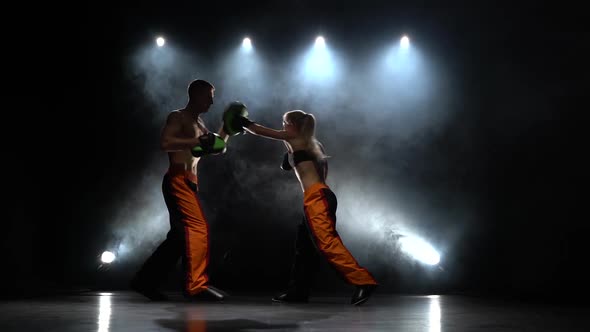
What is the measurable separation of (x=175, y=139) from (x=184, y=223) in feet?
1.96

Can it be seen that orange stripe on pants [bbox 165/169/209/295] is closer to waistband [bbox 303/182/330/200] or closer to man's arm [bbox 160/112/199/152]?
man's arm [bbox 160/112/199/152]

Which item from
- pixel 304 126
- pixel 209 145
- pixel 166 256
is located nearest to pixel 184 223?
pixel 166 256

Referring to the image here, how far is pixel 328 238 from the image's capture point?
399 cm

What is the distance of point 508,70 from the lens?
271 inches

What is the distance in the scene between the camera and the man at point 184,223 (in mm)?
4020

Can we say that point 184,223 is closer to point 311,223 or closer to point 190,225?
point 190,225

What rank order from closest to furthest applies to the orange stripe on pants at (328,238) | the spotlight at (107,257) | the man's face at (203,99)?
1. the orange stripe on pants at (328,238)
2. the man's face at (203,99)
3. the spotlight at (107,257)

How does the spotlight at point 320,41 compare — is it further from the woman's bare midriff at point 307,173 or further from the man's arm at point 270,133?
the woman's bare midriff at point 307,173

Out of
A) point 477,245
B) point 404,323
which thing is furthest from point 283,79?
point 404,323

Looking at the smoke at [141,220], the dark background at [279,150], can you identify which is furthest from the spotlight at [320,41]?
the smoke at [141,220]

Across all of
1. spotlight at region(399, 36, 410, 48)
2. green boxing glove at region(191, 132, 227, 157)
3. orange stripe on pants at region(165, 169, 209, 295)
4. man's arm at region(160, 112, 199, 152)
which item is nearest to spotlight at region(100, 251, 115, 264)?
orange stripe on pants at region(165, 169, 209, 295)

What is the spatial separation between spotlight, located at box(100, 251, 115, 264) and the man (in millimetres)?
2779

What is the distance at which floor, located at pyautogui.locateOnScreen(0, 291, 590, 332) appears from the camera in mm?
2592

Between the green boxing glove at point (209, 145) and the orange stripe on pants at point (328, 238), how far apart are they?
701 millimetres
